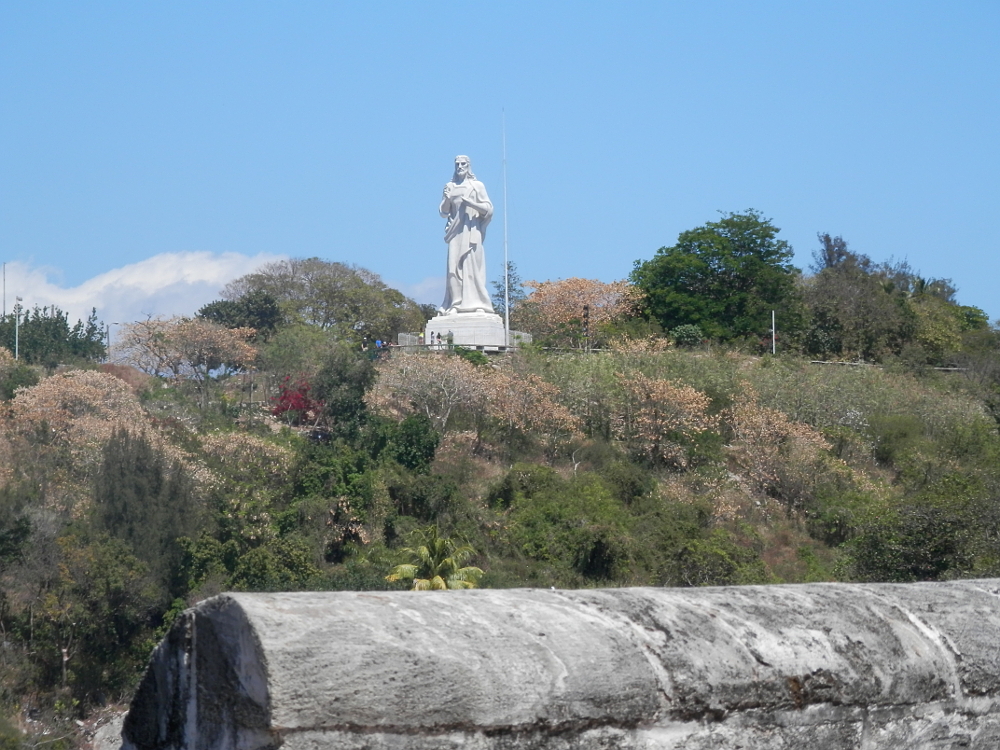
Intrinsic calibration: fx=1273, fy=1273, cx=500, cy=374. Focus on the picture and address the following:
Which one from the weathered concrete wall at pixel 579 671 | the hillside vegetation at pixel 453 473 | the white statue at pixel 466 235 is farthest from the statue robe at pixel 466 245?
the weathered concrete wall at pixel 579 671

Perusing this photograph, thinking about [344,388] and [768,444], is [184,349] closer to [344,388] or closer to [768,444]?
[344,388]

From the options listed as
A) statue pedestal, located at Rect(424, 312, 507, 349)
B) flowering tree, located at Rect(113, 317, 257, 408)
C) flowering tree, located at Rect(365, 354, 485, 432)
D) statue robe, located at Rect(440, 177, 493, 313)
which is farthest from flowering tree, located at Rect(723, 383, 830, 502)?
flowering tree, located at Rect(113, 317, 257, 408)

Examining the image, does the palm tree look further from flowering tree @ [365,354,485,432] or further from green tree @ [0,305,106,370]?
green tree @ [0,305,106,370]

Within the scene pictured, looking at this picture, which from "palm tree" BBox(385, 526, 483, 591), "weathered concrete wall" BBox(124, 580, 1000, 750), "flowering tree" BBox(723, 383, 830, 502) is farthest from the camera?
"flowering tree" BBox(723, 383, 830, 502)

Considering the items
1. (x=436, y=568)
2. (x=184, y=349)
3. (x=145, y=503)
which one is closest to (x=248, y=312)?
(x=184, y=349)

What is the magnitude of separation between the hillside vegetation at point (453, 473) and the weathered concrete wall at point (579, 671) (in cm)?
991

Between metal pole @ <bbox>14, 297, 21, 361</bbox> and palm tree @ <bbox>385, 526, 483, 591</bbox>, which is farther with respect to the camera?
metal pole @ <bbox>14, 297, 21, 361</bbox>

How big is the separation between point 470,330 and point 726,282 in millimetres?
9543

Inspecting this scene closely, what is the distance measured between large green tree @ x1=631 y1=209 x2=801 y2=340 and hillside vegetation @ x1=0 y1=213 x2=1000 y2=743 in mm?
557

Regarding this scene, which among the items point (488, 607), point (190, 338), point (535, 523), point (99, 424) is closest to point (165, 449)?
point (99, 424)

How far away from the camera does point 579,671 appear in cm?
207

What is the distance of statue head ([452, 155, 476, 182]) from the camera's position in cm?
2988

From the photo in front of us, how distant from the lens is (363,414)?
24.9 meters

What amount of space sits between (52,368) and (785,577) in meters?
19.3
